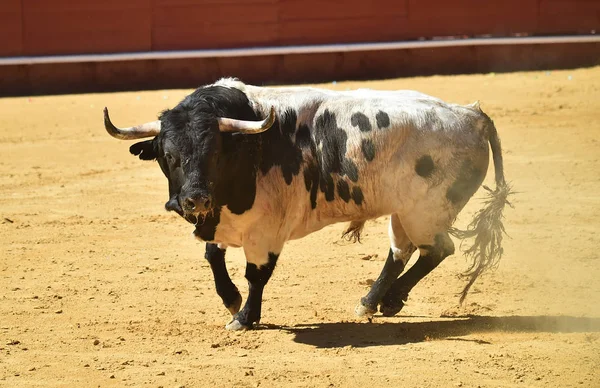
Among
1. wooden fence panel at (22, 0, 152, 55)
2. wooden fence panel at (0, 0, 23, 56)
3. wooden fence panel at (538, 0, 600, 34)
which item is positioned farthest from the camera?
wooden fence panel at (538, 0, 600, 34)

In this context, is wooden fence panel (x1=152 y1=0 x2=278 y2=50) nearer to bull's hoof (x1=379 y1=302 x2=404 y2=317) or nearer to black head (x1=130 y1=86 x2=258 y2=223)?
black head (x1=130 y1=86 x2=258 y2=223)

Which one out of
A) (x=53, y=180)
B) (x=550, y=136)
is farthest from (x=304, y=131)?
(x=550, y=136)

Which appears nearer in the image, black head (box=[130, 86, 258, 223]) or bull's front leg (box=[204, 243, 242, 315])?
black head (box=[130, 86, 258, 223])

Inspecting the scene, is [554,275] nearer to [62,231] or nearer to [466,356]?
[466,356]

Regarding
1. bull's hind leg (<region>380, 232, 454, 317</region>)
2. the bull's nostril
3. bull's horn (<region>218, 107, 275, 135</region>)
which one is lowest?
bull's hind leg (<region>380, 232, 454, 317</region>)

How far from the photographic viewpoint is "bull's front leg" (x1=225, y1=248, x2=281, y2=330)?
5.33 meters

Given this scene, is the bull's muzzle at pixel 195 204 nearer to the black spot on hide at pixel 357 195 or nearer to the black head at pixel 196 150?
the black head at pixel 196 150

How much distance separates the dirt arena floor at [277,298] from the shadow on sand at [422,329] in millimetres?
15

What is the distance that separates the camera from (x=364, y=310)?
18.1 feet

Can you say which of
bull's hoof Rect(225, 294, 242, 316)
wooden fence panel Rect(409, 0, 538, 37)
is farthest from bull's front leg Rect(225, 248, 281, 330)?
wooden fence panel Rect(409, 0, 538, 37)

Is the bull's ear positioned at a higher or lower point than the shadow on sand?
higher

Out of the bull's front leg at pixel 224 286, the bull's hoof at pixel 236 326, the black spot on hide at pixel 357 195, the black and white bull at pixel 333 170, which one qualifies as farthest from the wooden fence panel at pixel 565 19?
the bull's hoof at pixel 236 326

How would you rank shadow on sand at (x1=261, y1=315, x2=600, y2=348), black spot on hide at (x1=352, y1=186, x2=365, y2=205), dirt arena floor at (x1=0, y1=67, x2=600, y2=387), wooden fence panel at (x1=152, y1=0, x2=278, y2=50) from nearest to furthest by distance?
dirt arena floor at (x1=0, y1=67, x2=600, y2=387)
shadow on sand at (x1=261, y1=315, x2=600, y2=348)
black spot on hide at (x1=352, y1=186, x2=365, y2=205)
wooden fence panel at (x1=152, y1=0, x2=278, y2=50)

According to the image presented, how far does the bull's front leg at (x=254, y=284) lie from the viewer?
5328 millimetres
